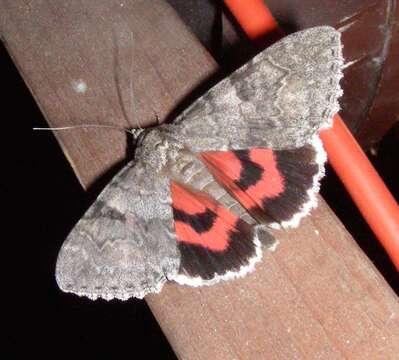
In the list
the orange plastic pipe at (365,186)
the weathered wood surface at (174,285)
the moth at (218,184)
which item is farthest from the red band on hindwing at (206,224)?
the orange plastic pipe at (365,186)

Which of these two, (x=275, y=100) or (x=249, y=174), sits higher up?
(x=275, y=100)

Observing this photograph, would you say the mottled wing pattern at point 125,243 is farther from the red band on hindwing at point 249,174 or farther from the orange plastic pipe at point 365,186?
the orange plastic pipe at point 365,186

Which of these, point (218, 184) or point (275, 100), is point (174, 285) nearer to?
point (218, 184)

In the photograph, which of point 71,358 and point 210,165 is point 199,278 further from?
point 71,358

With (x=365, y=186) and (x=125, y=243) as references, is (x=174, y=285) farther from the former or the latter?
(x=365, y=186)

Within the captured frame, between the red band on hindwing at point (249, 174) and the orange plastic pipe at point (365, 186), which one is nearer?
the orange plastic pipe at point (365, 186)

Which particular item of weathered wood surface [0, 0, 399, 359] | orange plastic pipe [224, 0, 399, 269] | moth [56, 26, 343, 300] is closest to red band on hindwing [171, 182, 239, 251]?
moth [56, 26, 343, 300]

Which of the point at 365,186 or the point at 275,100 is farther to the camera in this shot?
the point at 275,100

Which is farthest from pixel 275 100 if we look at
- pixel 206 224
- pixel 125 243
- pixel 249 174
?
pixel 125 243
